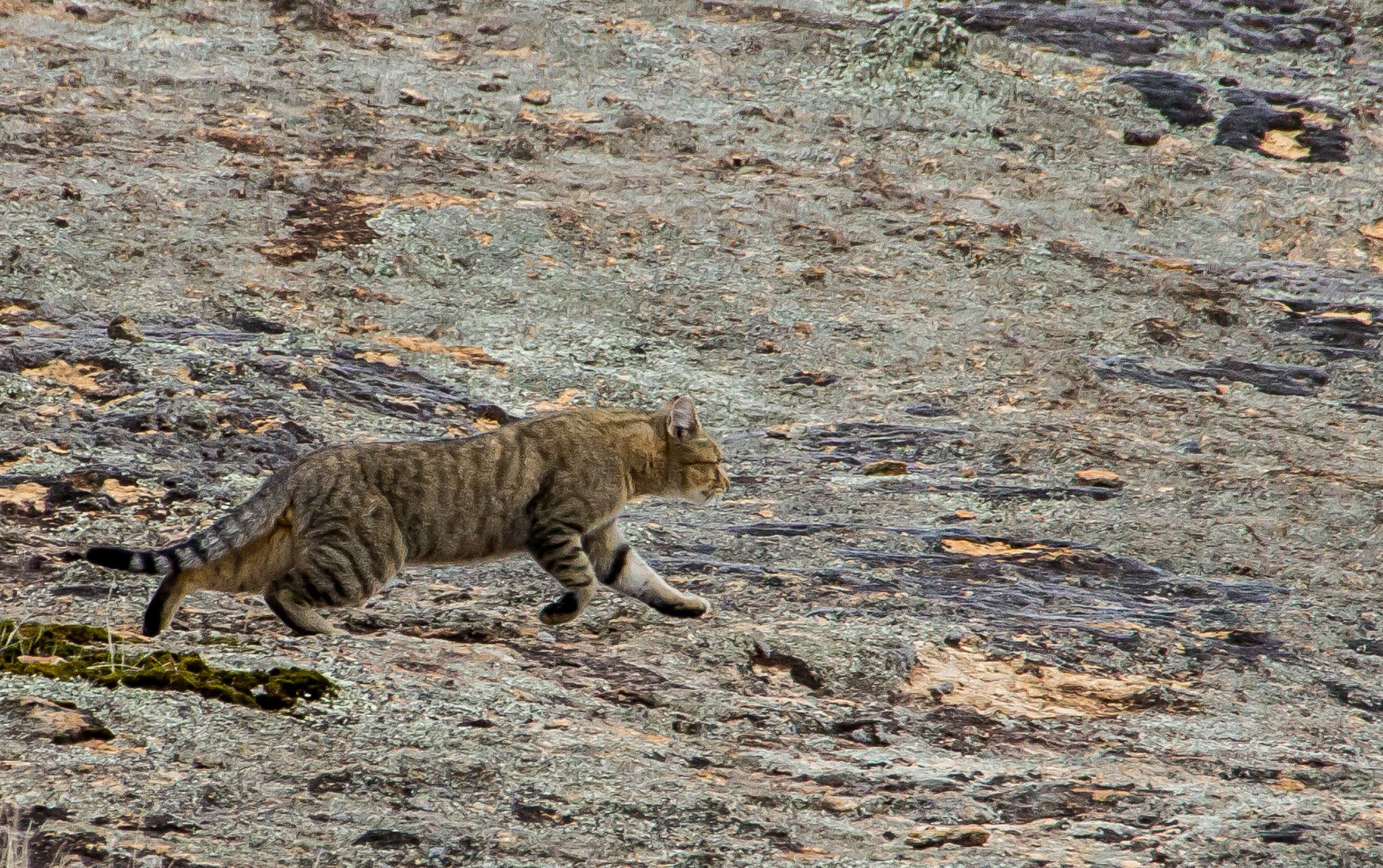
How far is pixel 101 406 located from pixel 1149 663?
5882 millimetres

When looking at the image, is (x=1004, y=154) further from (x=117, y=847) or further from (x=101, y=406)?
(x=117, y=847)

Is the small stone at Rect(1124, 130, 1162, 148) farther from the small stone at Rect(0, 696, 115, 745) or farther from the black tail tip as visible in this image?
the small stone at Rect(0, 696, 115, 745)

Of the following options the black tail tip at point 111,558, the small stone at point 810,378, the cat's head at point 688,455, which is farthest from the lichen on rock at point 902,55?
the black tail tip at point 111,558

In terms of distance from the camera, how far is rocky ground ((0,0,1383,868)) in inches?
191

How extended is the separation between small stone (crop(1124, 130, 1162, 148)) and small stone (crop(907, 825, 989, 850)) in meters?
10.2

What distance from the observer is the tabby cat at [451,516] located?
5.79 m

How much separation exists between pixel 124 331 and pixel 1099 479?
628 centimetres

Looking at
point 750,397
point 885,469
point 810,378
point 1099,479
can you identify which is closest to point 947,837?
point 885,469

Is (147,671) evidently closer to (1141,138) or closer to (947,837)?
(947,837)

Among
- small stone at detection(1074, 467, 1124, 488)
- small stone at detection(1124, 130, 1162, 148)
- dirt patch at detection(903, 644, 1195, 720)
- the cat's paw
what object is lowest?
small stone at detection(1074, 467, 1124, 488)

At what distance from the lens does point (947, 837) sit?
4.71 meters

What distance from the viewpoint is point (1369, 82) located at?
568 inches

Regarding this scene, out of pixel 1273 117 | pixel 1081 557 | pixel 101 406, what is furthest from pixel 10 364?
pixel 1273 117

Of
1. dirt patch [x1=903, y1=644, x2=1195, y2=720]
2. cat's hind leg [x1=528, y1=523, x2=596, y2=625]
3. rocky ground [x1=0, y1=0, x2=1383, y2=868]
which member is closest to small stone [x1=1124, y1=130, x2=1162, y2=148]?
rocky ground [x1=0, y1=0, x2=1383, y2=868]
